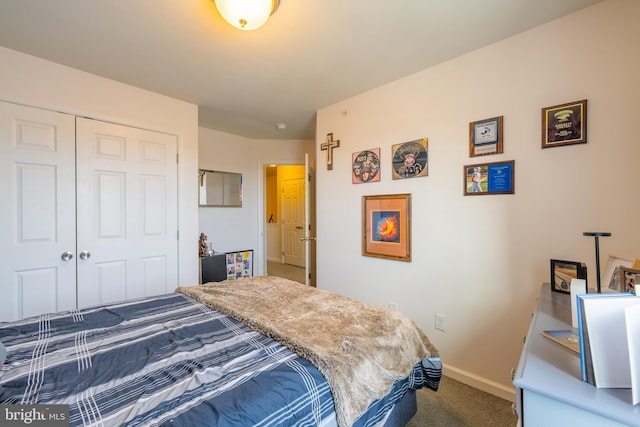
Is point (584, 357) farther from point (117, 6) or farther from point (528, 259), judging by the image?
point (117, 6)

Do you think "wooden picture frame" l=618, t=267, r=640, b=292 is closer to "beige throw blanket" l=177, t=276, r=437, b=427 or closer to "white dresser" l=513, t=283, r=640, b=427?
"white dresser" l=513, t=283, r=640, b=427

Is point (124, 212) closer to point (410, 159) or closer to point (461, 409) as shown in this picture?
point (410, 159)

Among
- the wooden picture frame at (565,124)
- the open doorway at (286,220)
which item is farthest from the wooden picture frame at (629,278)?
the open doorway at (286,220)

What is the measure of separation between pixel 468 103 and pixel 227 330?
2.18 metres

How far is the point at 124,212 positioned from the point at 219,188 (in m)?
1.49

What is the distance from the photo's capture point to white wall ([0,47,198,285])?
199 cm

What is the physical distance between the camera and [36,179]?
204cm

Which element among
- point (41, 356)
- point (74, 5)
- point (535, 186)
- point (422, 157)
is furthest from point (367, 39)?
point (41, 356)

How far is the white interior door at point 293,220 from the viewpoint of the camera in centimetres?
590

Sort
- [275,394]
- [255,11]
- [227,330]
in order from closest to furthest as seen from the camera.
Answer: [275,394], [227,330], [255,11]

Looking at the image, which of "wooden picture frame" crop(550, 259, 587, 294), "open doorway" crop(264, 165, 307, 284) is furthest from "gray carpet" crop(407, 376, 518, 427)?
"open doorway" crop(264, 165, 307, 284)

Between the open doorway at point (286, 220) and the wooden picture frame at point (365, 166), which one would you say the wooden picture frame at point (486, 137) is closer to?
the wooden picture frame at point (365, 166)

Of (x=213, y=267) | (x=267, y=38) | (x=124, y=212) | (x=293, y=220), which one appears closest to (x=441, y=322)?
(x=267, y=38)

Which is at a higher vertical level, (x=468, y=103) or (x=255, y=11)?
(x=255, y=11)
